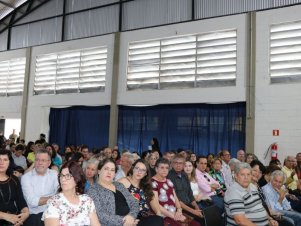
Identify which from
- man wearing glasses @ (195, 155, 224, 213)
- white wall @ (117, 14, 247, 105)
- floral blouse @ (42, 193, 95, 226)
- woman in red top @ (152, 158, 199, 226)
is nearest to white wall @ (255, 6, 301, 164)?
white wall @ (117, 14, 247, 105)

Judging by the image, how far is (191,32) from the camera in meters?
9.38

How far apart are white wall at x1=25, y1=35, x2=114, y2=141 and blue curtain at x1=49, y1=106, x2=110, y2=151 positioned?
237 millimetres

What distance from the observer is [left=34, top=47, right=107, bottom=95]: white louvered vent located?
10992 mm

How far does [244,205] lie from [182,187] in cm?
122

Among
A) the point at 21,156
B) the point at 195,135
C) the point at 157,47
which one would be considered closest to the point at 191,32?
the point at 157,47

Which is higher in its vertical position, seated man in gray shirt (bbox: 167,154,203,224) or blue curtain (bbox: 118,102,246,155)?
blue curtain (bbox: 118,102,246,155)

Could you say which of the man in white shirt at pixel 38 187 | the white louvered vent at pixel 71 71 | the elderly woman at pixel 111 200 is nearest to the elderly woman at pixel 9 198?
the man in white shirt at pixel 38 187

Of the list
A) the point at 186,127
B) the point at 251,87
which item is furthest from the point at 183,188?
the point at 186,127

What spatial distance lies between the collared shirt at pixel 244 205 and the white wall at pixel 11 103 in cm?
1108

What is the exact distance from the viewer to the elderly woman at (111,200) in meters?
2.87

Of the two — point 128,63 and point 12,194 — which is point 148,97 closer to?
point 128,63

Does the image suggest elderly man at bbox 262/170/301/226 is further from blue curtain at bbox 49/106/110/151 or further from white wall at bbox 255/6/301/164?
blue curtain at bbox 49/106/110/151

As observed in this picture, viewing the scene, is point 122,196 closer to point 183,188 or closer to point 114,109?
point 183,188

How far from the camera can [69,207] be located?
236 cm
